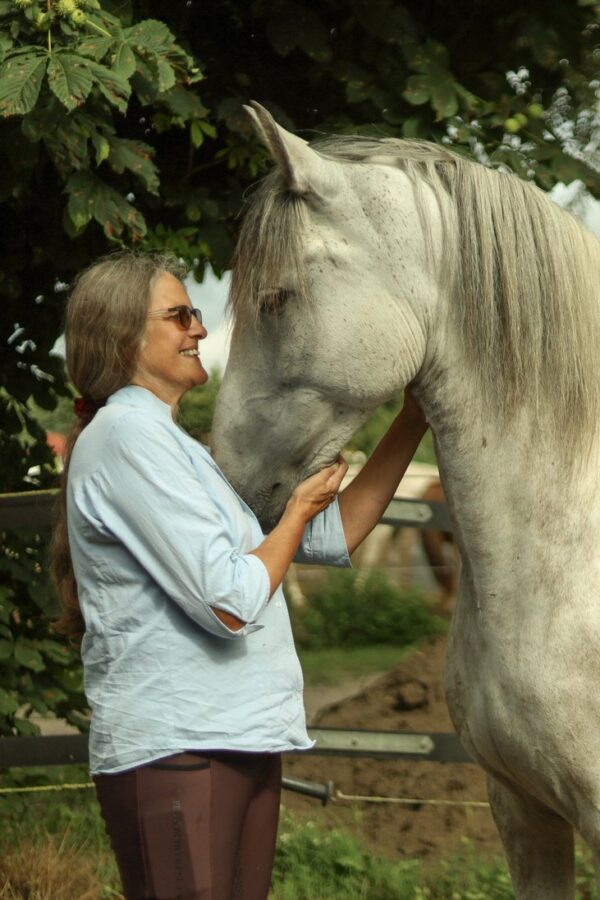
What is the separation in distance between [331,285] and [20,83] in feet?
3.59

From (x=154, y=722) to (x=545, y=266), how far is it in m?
1.07

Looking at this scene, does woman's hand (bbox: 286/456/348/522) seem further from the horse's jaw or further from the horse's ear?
the horse's ear

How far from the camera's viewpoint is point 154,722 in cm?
212

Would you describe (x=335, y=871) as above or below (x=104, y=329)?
below

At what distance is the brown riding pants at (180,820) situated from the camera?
6.91ft

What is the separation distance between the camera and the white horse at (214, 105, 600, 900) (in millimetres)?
2193

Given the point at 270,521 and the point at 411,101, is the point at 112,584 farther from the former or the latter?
the point at 411,101

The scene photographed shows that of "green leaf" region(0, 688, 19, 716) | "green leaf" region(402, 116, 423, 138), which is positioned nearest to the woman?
"green leaf" region(402, 116, 423, 138)

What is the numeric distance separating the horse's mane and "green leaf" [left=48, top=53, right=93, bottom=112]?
0.76m

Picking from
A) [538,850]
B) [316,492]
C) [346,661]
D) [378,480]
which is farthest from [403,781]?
[316,492]

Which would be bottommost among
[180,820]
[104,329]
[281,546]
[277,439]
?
[180,820]

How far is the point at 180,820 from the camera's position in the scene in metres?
2.10

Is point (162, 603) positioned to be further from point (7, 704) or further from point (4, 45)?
point (7, 704)

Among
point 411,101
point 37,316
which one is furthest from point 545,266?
point 37,316
